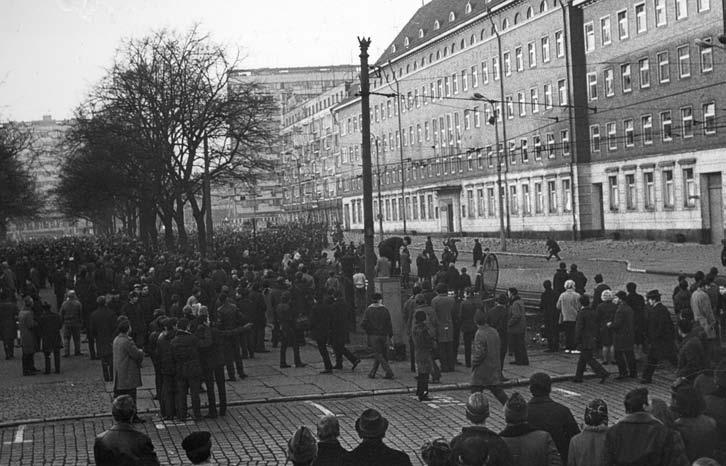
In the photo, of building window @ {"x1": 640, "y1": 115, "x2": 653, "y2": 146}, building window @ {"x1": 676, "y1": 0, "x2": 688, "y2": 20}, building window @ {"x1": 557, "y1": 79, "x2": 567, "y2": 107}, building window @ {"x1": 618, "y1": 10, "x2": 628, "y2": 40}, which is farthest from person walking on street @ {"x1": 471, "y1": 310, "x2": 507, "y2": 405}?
building window @ {"x1": 557, "y1": 79, "x2": 567, "y2": 107}

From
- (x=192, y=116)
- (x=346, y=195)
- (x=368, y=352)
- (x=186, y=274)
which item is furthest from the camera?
(x=346, y=195)

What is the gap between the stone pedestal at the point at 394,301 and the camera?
22438 mm

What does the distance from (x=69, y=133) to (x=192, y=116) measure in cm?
1071

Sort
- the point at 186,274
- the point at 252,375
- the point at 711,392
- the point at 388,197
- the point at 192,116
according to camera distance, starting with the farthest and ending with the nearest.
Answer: the point at 388,197, the point at 192,116, the point at 186,274, the point at 252,375, the point at 711,392

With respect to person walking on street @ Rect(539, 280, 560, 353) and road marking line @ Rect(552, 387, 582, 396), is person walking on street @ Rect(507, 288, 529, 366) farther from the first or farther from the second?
road marking line @ Rect(552, 387, 582, 396)

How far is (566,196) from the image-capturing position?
6706cm

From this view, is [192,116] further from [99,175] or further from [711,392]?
[711,392]

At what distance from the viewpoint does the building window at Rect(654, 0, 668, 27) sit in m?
55.3

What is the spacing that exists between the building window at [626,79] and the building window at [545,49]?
881 cm

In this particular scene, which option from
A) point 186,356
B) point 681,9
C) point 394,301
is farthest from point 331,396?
point 681,9

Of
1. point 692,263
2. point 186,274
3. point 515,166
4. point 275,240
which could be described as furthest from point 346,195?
point 186,274

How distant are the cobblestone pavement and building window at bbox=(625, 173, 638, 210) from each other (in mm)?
42759

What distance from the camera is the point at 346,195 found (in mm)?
119188

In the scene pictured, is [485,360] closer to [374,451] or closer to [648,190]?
[374,451]
